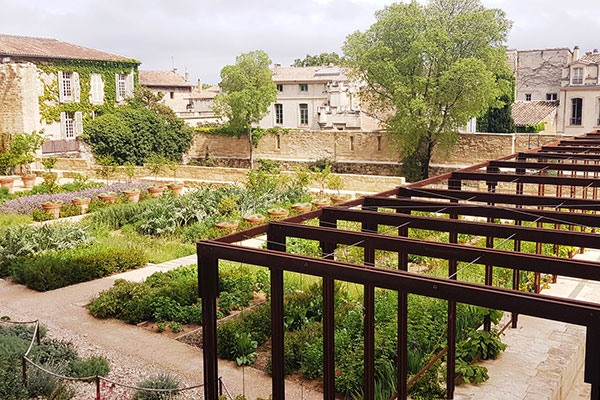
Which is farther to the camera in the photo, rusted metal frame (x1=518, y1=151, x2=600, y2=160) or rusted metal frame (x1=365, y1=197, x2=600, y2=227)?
rusted metal frame (x1=518, y1=151, x2=600, y2=160)

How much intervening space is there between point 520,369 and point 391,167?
2405cm

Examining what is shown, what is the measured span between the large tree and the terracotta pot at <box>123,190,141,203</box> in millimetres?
12470

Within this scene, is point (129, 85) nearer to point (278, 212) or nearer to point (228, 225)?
point (278, 212)

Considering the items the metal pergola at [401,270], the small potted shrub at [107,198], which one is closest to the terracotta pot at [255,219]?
the small potted shrub at [107,198]

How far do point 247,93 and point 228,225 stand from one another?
20138 millimetres

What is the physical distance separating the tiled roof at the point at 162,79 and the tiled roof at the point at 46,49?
11.2m

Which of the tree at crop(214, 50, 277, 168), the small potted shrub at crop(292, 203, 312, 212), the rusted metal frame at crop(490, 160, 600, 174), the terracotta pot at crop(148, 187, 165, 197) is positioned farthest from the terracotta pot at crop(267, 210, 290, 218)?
the tree at crop(214, 50, 277, 168)

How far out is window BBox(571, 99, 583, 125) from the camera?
36.0 meters

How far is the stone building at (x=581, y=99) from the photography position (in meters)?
35.4

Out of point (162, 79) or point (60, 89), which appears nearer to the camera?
point (60, 89)

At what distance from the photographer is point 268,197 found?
59.0 ft

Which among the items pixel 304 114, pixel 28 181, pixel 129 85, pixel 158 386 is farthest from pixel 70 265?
pixel 304 114

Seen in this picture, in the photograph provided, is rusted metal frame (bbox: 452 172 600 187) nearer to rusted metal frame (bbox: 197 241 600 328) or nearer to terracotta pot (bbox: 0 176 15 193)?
rusted metal frame (bbox: 197 241 600 328)

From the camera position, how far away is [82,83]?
33.0m
